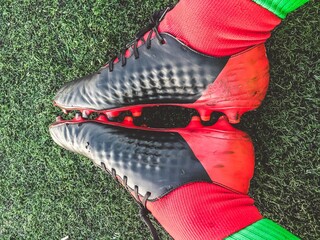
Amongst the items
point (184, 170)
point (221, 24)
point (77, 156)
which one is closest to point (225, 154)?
point (184, 170)

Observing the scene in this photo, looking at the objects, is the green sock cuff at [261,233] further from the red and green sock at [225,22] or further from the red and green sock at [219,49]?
the red and green sock at [225,22]

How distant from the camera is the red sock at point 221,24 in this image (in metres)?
0.85

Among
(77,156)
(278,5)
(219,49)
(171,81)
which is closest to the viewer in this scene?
(278,5)

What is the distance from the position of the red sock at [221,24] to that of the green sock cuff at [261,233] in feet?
1.23

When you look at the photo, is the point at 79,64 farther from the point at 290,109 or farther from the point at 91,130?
the point at 290,109

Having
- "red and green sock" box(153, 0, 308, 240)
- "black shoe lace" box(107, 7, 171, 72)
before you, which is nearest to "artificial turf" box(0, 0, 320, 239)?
"black shoe lace" box(107, 7, 171, 72)

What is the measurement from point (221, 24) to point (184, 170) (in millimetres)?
355

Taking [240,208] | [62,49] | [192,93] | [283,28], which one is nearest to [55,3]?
[62,49]

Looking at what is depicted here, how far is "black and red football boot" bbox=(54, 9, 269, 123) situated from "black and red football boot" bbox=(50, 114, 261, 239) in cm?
6

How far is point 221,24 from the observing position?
0.88 meters

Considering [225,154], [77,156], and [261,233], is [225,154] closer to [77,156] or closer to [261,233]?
[261,233]

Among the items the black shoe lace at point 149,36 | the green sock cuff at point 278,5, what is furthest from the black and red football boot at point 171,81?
the green sock cuff at point 278,5

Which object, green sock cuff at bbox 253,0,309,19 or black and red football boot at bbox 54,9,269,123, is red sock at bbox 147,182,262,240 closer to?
black and red football boot at bbox 54,9,269,123

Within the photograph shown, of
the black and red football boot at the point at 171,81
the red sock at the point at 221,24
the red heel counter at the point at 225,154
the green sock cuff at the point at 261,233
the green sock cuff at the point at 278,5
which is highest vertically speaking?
the green sock cuff at the point at 278,5
